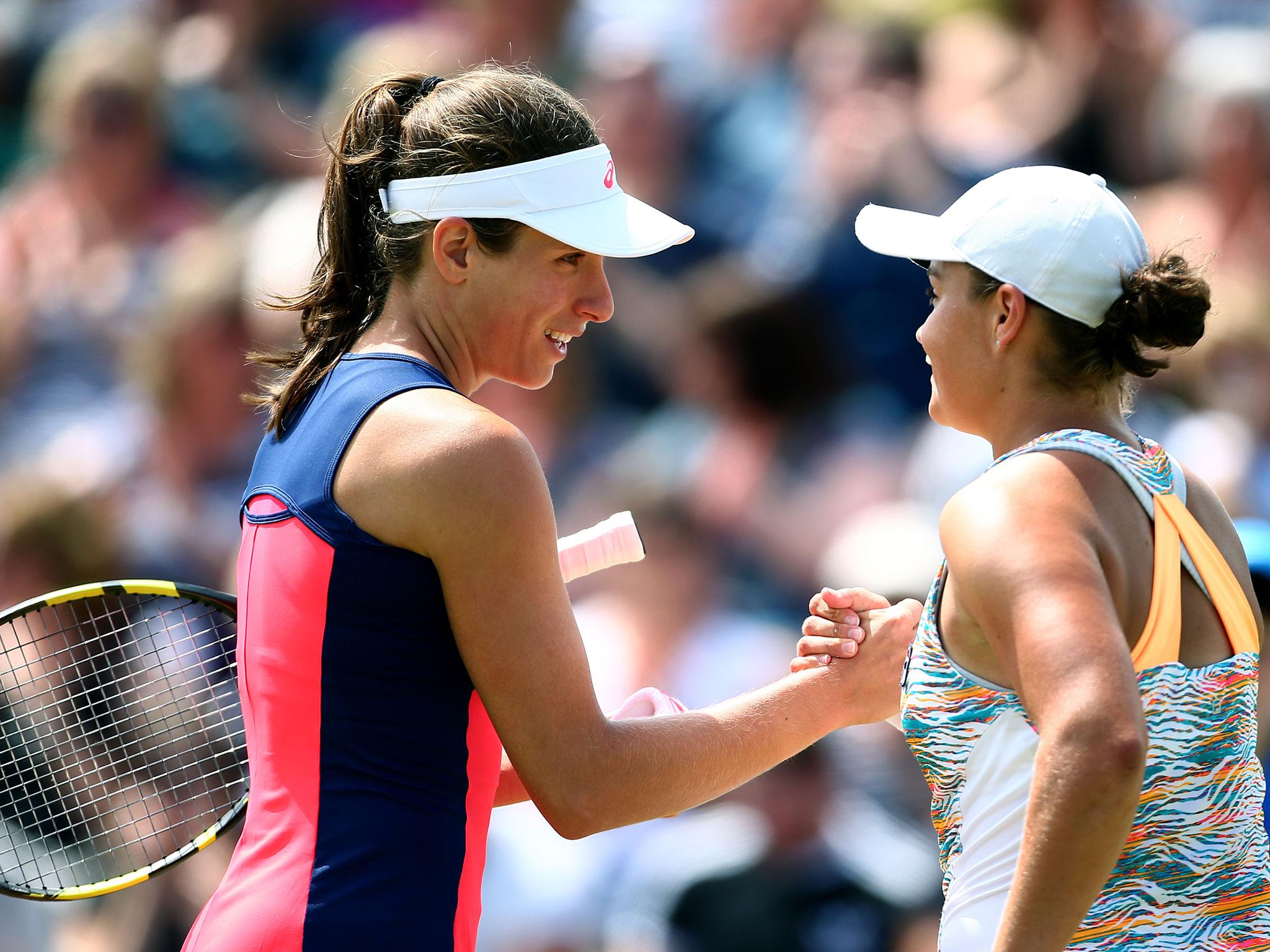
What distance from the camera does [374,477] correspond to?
5.84 feet

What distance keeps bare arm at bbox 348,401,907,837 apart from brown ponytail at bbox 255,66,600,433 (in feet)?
1.00

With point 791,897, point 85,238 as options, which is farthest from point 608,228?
point 85,238

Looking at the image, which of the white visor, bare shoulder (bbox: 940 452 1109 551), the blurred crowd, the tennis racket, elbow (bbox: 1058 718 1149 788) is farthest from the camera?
the blurred crowd

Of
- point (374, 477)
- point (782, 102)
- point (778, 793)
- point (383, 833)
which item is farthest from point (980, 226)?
point (782, 102)

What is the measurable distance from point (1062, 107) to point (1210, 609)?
3816 mm

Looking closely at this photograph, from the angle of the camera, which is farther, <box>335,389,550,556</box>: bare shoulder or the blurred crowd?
the blurred crowd

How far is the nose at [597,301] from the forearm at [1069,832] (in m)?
0.88

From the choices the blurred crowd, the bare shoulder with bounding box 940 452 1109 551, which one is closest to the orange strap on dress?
the bare shoulder with bounding box 940 452 1109 551

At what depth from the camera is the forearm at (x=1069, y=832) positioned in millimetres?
1494

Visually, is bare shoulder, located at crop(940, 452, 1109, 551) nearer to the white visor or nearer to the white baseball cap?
the white baseball cap

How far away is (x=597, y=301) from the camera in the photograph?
81.9 inches

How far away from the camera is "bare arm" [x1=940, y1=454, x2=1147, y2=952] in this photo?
4.91ft

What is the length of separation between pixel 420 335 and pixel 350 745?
551 mm

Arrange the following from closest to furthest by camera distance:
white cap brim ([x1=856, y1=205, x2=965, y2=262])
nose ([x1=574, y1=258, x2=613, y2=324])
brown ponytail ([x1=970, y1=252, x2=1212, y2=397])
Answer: brown ponytail ([x1=970, y1=252, x2=1212, y2=397]) < white cap brim ([x1=856, y1=205, x2=965, y2=262]) < nose ([x1=574, y1=258, x2=613, y2=324])
